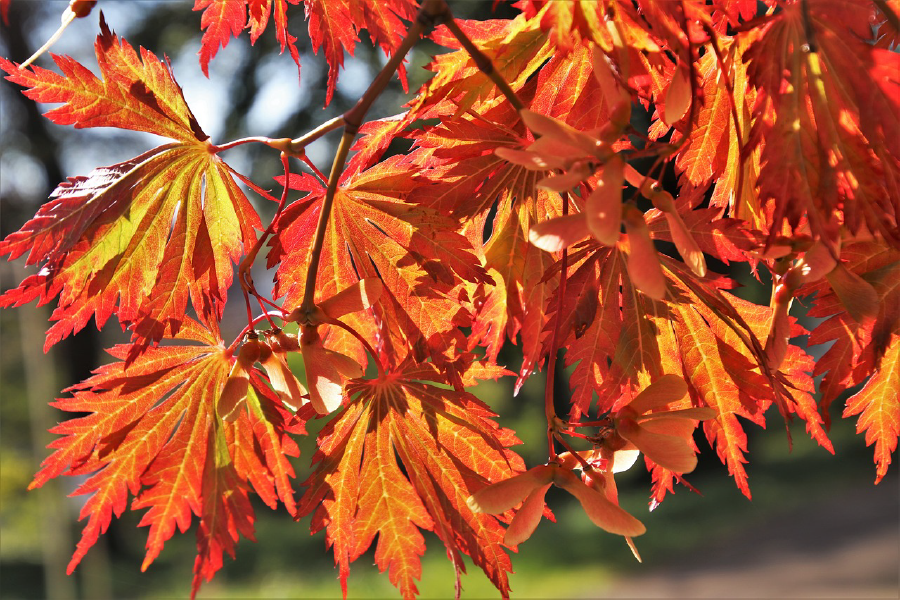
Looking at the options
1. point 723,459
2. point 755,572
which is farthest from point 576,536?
point 723,459

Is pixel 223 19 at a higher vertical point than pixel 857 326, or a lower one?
higher

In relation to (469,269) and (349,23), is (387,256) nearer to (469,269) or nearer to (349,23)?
(469,269)

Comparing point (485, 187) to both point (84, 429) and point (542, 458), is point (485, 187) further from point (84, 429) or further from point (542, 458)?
point (542, 458)

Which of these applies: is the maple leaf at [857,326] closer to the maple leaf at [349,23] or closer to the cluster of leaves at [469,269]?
the cluster of leaves at [469,269]

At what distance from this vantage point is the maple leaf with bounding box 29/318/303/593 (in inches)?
25.3

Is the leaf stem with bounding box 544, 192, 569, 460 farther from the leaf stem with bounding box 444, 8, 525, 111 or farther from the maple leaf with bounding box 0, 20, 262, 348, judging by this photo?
the maple leaf with bounding box 0, 20, 262, 348

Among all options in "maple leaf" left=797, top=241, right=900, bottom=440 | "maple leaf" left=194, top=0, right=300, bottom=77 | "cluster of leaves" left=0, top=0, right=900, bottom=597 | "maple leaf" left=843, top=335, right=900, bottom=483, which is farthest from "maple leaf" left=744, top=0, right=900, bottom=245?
"maple leaf" left=194, top=0, right=300, bottom=77

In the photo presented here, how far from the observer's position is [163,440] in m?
0.67

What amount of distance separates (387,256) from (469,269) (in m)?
0.10

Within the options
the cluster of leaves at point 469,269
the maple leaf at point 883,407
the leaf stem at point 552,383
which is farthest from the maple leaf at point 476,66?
the maple leaf at point 883,407

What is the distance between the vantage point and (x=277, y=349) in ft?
1.74

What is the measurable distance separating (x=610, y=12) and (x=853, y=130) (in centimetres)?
16

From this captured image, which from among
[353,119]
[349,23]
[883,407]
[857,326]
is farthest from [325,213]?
[883,407]

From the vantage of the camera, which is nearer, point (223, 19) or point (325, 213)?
point (325, 213)
